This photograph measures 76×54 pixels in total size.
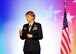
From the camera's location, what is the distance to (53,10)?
5160 mm

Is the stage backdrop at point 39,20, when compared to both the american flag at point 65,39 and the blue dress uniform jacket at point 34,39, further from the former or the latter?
the blue dress uniform jacket at point 34,39

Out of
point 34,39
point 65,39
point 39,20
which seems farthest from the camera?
point 39,20

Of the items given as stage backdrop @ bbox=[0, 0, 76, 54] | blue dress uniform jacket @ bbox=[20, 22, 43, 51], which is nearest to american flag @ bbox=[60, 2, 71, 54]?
stage backdrop @ bbox=[0, 0, 76, 54]

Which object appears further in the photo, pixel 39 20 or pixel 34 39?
pixel 39 20

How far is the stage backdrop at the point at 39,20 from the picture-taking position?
511 centimetres

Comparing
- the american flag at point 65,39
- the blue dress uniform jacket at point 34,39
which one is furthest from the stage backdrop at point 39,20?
the blue dress uniform jacket at point 34,39

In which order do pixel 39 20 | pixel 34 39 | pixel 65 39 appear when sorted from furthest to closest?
pixel 39 20 → pixel 65 39 → pixel 34 39

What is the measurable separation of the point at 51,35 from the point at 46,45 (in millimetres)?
212

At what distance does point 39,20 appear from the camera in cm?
525

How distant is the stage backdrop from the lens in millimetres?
5109

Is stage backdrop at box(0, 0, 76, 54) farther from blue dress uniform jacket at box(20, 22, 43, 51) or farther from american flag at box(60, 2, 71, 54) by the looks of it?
blue dress uniform jacket at box(20, 22, 43, 51)

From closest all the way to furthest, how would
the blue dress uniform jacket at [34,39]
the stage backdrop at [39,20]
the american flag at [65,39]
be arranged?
the blue dress uniform jacket at [34,39]
the american flag at [65,39]
the stage backdrop at [39,20]

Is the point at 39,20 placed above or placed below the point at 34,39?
above

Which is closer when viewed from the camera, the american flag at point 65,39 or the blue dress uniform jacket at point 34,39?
the blue dress uniform jacket at point 34,39
